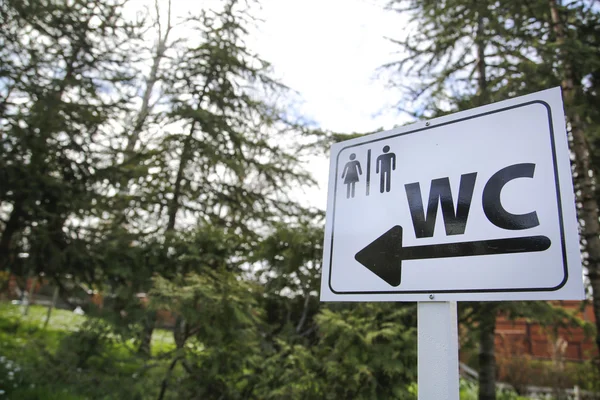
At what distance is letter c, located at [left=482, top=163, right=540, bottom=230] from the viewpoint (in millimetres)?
1113

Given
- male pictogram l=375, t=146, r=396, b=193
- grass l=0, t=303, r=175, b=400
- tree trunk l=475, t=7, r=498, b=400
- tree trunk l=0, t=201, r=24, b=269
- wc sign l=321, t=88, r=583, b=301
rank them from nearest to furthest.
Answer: wc sign l=321, t=88, r=583, b=301 → male pictogram l=375, t=146, r=396, b=193 → grass l=0, t=303, r=175, b=400 → tree trunk l=475, t=7, r=498, b=400 → tree trunk l=0, t=201, r=24, b=269

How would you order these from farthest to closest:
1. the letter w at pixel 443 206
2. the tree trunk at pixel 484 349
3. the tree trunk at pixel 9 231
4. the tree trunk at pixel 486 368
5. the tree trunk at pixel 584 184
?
the tree trunk at pixel 9 231 < the tree trunk at pixel 486 368 < the tree trunk at pixel 484 349 < the tree trunk at pixel 584 184 < the letter w at pixel 443 206

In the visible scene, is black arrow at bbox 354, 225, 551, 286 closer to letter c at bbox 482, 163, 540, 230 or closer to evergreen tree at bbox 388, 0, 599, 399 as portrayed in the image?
letter c at bbox 482, 163, 540, 230

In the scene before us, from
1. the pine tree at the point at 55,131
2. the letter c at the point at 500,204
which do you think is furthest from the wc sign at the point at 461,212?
the pine tree at the point at 55,131

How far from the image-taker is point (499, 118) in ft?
4.22

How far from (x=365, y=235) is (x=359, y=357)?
2.44 meters

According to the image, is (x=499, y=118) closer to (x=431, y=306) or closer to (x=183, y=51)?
(x=431, y=306)

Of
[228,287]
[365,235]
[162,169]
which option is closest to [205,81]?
[162,169]

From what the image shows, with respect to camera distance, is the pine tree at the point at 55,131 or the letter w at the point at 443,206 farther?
the pine tree at the point at 55,131

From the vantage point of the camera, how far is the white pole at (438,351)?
44.8 inches

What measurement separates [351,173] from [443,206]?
0.41 meters

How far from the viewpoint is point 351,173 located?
1575 millimetres

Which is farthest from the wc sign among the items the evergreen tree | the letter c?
the evergreen tree

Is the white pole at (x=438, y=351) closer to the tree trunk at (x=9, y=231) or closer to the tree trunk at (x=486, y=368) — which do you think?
the tree trunk at (x=486, y=368)
